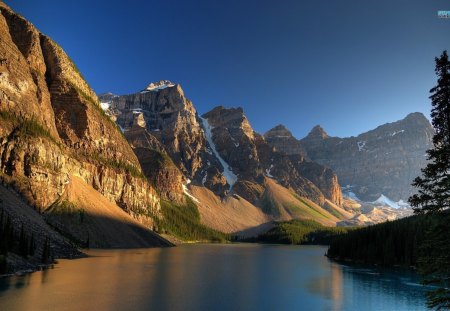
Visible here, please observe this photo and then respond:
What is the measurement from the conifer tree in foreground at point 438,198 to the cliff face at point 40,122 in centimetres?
12471

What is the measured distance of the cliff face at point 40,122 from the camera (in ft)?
447

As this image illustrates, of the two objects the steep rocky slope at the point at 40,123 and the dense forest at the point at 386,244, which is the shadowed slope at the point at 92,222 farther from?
the dense forest at the point at 386,244

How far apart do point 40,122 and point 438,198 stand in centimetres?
15963

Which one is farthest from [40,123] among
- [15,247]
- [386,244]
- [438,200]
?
[438,200]

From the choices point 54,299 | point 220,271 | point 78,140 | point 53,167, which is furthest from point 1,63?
point 54,299

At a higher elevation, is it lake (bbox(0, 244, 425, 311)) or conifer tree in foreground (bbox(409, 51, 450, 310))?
conifer tree in foreground (bbox(409, 51, 450, 310))

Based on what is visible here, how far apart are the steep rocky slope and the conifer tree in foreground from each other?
124 m

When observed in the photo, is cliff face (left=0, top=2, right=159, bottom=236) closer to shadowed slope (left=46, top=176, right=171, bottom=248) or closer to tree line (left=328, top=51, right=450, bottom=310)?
shadowed slope (left=46, top=176, right=171, bottom=248)

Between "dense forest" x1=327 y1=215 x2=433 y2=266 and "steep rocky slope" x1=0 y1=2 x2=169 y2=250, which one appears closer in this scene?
"dense forest" x1=327 y1=215 x2=433 y2=266

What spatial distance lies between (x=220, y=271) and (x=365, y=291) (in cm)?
3127

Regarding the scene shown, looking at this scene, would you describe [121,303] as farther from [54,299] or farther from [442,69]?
[442,69]

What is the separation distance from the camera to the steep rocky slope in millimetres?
136125

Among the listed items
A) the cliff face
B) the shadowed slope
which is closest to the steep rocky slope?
the cliff face

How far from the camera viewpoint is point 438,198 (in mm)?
26500
